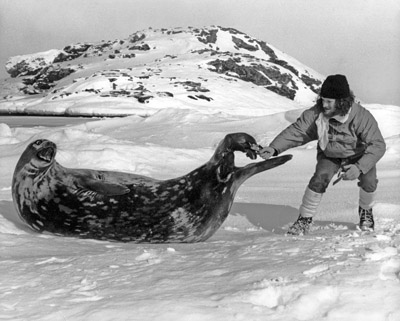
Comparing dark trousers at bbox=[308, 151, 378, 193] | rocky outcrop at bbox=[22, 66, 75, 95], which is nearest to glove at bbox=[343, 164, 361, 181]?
dark trousers at bbox=[308, 151, 378, 193]

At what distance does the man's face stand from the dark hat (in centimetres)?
4

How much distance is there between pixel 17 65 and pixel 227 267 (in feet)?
430

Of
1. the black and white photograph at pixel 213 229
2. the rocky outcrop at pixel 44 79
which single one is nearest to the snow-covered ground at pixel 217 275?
the black and white photograph at pixel 213 229

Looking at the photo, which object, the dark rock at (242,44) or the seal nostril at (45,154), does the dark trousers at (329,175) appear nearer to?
the seal nostril at (45,154)

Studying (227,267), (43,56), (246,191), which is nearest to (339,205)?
(246,191)

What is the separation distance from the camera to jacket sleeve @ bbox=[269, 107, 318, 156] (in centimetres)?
402

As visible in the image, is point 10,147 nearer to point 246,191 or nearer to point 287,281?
point 246,191

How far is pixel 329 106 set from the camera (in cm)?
380

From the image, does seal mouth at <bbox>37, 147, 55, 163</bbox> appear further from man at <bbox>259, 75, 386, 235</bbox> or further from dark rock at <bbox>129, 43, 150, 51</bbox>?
dark rock at <bbox>129, 43, 150, 51</bbox>

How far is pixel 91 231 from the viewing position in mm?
3629

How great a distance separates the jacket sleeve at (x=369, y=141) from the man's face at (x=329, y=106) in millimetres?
215

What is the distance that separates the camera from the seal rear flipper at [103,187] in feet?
11.9

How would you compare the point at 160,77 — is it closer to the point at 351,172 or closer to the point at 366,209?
the point at 366,209

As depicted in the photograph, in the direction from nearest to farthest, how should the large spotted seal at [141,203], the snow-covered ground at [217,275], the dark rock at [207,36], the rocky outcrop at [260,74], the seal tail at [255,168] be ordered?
the snow-covered ground at [217,275] < the large spotted seal at [141,203] < the seal tail at [255,168] < the rocky outcrop at [260,74] < the dark rock at [207,36]
